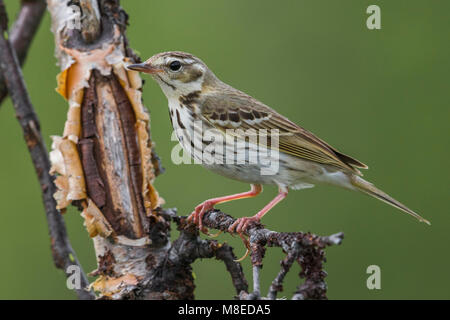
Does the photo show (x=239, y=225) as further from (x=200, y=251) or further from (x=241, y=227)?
(x=200, y=251)

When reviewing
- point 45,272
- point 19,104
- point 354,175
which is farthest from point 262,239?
point 45,272

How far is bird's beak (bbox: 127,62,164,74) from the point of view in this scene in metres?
3.73

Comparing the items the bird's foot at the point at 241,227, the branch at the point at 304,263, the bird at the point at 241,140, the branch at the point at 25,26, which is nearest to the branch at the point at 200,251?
the bird's foot at the point at 241,227

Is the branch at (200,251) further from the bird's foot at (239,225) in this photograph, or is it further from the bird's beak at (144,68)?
the bird's beak at (144,68)

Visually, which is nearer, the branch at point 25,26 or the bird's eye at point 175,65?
the bird's eye at point 175,65

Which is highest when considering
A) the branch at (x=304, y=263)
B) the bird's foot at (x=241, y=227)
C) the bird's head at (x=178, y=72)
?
the bird's head at (x=178, y=72)

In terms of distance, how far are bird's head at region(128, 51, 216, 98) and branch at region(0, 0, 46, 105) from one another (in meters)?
1.11

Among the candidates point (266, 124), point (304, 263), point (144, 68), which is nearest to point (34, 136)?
point (144, 68)

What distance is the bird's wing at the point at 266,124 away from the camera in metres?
4.09

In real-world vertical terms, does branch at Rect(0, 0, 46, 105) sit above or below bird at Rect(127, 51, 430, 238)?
above

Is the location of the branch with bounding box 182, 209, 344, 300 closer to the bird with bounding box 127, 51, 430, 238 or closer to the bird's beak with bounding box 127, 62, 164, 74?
the bird with bounding box 127, 51, 430, 238

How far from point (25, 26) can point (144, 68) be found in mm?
1337

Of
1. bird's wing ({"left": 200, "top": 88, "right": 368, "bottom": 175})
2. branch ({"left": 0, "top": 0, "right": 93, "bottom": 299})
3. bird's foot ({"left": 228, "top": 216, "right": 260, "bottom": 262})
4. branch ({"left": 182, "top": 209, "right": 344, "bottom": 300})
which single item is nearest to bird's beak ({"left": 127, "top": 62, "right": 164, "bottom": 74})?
bird's wing ({"left": 200, "top": 88, "right": 368, "bottom": 175})

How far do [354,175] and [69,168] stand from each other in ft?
5.94
